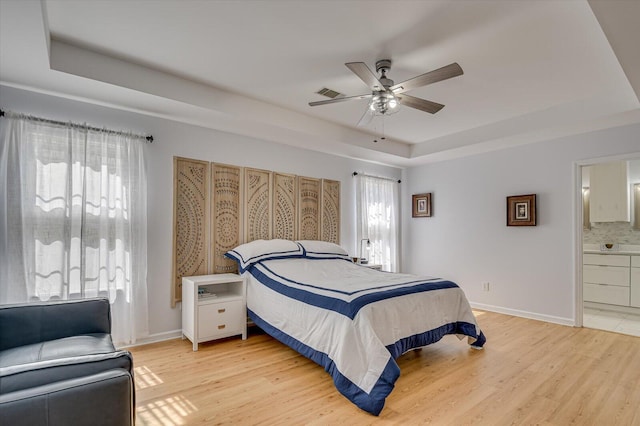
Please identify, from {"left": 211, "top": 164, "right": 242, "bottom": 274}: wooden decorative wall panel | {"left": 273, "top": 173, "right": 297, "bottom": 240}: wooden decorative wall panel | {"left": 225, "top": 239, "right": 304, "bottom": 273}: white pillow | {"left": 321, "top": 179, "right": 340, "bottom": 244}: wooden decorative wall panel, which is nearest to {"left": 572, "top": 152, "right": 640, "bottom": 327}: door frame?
{"left": 321, "top": 179, "right": 340, "bottom": 244}: wooden decorative wall panel

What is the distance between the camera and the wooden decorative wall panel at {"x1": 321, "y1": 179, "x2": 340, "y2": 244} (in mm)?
5004

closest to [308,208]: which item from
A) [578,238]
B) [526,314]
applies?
[526,314]

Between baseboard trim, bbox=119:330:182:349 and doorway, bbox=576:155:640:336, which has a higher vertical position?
doorway, bbox=576:155:640:336

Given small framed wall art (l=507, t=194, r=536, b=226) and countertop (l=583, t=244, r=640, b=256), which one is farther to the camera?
countertop (l=583, t=244, r=640, b=256)

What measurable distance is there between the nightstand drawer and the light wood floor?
0.14m

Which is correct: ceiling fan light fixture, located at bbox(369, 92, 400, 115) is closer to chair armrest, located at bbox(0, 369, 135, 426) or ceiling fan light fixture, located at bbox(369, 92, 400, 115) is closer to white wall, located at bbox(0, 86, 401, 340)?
white wall, located at bbox(0, 86, 401, 340)

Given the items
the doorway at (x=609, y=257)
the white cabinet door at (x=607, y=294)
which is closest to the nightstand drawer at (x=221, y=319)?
the doorway at (x=609, y=257)

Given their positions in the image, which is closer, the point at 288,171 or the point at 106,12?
the point at 106,12

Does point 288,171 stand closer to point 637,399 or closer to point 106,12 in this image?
point 106,12

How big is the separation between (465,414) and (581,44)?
278 cm

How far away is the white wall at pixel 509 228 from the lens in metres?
4.15

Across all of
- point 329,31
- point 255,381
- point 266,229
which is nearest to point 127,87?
point 329,31

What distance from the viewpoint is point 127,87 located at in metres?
2.83

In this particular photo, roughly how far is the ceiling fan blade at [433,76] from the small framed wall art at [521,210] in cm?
294
